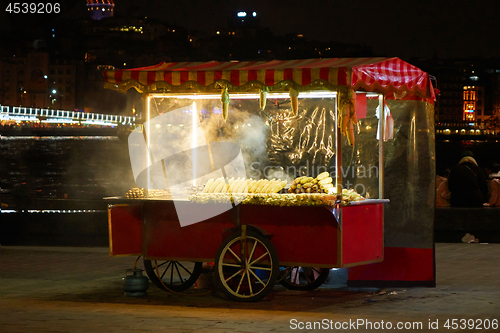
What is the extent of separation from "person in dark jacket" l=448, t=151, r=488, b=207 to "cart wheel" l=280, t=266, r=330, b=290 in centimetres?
489

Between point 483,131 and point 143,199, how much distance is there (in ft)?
492

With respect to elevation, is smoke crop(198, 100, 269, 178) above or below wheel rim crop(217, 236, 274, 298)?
above

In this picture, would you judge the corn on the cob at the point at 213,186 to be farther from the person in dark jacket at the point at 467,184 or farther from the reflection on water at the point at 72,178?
the reflection on water at the point at 72,178

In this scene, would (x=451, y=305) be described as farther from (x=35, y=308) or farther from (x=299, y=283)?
(x=35, y=308)

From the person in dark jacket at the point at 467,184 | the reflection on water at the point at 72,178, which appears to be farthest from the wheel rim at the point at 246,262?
the reflection on water at the point at 72,178

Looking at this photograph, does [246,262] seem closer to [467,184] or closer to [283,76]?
[283,76]

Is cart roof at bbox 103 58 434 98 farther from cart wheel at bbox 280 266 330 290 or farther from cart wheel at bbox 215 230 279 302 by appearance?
cart wheel at bbox 280 266 330 290

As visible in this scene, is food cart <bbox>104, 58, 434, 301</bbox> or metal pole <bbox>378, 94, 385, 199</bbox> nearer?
food cart <bbox>104, 58, 434, 301</bbox>

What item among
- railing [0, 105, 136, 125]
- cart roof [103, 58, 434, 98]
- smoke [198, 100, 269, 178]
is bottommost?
smoke [198, 100, 269, 178]

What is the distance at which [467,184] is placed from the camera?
12133 mm

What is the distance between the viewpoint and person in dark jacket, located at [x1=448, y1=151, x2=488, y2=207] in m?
11.8

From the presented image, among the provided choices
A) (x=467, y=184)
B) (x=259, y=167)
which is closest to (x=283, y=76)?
(x=259, y=167)

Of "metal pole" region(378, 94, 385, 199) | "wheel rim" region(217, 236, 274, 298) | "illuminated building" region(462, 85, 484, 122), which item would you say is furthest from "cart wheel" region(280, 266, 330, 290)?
"illuminated building" region(462, 85, 484, 122)

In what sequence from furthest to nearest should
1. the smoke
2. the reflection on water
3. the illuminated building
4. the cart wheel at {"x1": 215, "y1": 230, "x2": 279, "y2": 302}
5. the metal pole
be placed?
the illuminated building, the reflection on water, the smoke, the metal pole, the cart wheel at {"x1": 215, "y1": 230, "x2": 279, "y2": 302}
